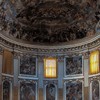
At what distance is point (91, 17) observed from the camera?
117ft

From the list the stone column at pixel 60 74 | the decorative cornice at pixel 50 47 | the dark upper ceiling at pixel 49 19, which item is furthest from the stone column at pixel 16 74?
the stone column at pixel 60 74

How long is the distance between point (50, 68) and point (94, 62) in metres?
5.02

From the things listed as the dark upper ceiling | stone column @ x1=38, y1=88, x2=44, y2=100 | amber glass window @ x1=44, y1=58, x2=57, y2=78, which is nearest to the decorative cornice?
the dark upper ceiling

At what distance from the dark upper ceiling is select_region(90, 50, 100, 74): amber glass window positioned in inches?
83.0

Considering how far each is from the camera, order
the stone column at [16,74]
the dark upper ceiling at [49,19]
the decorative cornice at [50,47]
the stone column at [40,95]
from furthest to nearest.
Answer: the stone column at [40,95]
the stone column at [16,74]
the decorative cornice at [50,47]
the dark upper ceiling at [49,19]

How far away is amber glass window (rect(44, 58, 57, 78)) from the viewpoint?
125 feet

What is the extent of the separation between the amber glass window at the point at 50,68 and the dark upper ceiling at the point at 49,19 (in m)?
2.12

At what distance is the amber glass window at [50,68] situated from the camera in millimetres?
38250

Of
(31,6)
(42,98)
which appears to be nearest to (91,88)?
(42,98)

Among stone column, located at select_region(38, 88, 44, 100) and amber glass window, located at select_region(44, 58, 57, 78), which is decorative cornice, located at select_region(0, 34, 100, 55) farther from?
stone column, located at select_region(38, 88, 44, 100)

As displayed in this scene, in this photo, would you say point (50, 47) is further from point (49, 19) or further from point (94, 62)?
point (94, 62)

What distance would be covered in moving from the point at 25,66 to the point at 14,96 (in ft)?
11.4

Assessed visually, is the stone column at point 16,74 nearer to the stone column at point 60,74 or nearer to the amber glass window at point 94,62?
the stone column at point 60,74

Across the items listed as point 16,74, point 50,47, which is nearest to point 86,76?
point 50,47
